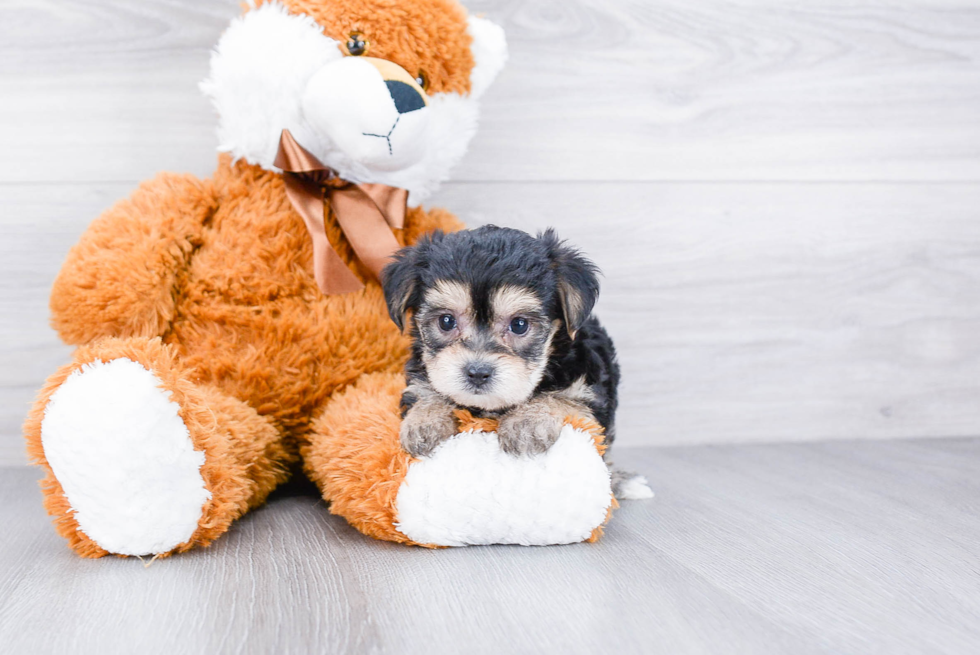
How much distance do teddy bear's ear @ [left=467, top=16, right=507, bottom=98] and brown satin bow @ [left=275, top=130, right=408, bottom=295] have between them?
335 mm

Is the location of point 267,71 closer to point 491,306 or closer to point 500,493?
point 491,306

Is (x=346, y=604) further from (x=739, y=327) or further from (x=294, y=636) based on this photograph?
(x=739, y=327)

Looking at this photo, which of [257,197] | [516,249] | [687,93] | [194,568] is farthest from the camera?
[687,93]

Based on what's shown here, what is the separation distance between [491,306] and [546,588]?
501 millimetres

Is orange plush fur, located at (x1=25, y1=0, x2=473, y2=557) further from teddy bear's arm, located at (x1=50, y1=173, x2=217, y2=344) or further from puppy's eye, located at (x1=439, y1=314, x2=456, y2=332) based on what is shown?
puppy's eye, located at (x1=439, y1=314, x2=456, y2=332)

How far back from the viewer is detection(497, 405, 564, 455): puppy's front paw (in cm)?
136

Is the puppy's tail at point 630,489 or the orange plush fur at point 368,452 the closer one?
the orange plush fur at point 368,452

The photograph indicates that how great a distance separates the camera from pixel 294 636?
1.06 metres

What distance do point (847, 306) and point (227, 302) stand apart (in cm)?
190

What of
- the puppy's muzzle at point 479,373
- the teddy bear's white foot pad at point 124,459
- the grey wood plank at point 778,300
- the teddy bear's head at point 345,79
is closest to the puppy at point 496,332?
the puppy's muzzle at point 479,373

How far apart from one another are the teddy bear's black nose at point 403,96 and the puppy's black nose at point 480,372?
2.05 ft

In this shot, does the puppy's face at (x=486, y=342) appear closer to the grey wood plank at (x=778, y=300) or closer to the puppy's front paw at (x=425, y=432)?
the puppy's front paw at (x=425, y=432)

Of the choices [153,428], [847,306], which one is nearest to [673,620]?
[153,428]

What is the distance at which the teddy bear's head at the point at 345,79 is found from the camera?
161 centimetres
